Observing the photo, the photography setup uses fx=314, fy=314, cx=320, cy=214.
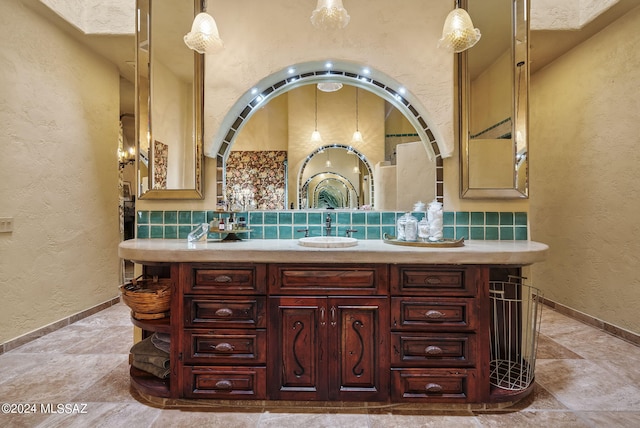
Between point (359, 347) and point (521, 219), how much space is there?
140 cm

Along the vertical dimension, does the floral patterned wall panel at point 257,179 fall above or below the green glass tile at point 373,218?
above

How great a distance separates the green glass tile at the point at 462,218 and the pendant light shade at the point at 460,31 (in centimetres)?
103

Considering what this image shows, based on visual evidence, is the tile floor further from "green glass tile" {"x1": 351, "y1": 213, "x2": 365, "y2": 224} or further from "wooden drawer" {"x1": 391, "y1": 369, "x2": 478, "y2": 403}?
"green glass tile" {"x1": 351, "y1": 213, "x2": 365, "y2": 224}

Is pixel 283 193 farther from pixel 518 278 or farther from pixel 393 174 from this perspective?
pixel 518 278

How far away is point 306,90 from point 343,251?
4.28 ft

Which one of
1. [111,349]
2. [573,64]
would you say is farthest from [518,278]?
[111,349]

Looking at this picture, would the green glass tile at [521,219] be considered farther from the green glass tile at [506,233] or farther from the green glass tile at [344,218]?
the green glass tile at [344,218]

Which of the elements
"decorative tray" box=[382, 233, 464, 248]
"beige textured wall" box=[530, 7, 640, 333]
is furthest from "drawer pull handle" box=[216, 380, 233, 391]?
"beige textured wall" box=[530, 7, 640, 333]

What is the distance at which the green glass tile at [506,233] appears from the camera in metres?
2.12

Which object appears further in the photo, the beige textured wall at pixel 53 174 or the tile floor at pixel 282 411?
the beige textured wall at pixel 53 174

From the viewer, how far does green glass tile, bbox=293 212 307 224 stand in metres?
2.22

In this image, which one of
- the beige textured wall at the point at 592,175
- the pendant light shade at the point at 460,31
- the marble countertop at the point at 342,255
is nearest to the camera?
the marble countertop at the point at 342,255

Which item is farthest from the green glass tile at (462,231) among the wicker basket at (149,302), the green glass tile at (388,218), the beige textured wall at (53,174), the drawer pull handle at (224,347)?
the beige textured wall at (53,174)

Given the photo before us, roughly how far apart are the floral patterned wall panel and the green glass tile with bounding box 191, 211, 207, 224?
21 cm
